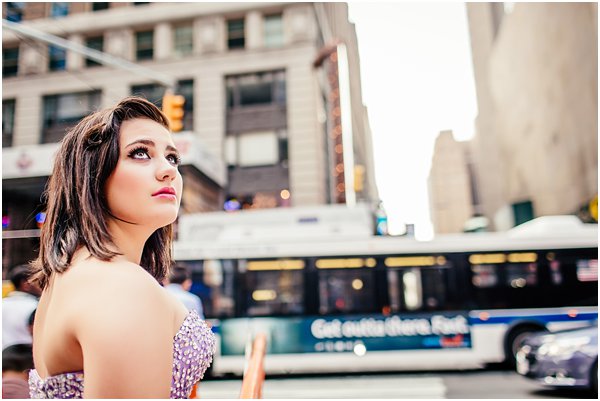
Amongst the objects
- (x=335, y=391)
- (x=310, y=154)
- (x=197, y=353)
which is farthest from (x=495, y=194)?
(x=197, y=353)

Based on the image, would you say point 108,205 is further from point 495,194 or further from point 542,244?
point 495,194

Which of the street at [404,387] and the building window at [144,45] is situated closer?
the street at [404,387]

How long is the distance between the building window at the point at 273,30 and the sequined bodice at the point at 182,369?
1824 cm

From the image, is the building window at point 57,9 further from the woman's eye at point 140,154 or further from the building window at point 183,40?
the building window at point 183,40

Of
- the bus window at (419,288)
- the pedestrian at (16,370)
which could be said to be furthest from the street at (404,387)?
the pedestrian at (16,370)

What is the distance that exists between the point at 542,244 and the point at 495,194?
107 ft

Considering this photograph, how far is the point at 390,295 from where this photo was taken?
972 cm

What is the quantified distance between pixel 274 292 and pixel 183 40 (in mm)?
11827

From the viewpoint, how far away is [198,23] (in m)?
17.9

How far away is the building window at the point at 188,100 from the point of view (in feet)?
58.5

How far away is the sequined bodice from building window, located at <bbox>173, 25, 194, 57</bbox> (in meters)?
18.2

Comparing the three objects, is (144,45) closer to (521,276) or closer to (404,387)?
(521,276)

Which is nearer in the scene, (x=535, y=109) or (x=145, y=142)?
(x=145, y=142)

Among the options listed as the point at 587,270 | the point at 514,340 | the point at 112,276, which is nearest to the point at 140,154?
the point at 112,276
